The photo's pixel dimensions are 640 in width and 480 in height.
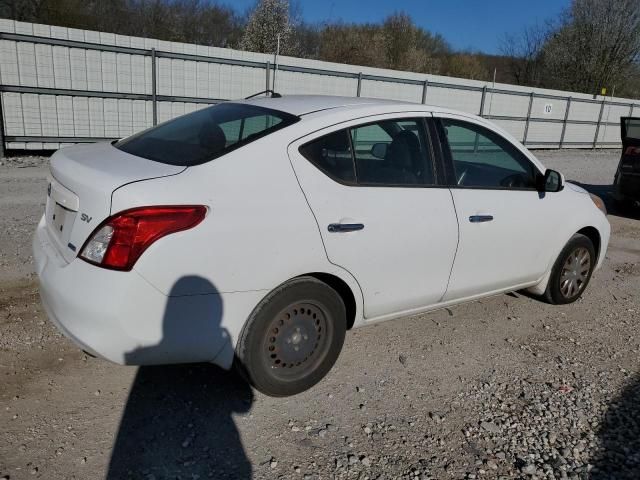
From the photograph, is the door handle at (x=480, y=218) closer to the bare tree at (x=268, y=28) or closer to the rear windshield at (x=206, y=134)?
the rear windshield at (x=206, y=134)

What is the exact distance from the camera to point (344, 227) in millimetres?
2953

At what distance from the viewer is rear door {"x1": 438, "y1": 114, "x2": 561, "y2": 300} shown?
3.59 metres

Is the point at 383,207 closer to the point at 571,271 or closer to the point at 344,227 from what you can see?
the point at 344,227

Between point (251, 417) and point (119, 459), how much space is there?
0.69 m

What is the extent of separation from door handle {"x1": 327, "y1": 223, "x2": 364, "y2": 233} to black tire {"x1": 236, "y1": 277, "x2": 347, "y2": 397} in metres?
0.29

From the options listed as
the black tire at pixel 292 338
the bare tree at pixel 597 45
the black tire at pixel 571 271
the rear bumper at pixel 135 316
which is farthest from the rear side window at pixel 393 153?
the bare tree at pixel 597 45

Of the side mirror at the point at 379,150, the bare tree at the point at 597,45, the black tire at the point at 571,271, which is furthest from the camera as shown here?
the bare tree at the point at 597,45

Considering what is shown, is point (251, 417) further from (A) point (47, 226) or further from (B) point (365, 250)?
(A) point (47, 226)

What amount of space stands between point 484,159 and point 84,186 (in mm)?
2718

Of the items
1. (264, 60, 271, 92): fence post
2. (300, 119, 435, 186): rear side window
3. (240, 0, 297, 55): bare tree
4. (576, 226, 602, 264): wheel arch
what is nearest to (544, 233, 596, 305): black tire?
(576, 226, 602, 264): wheel arch

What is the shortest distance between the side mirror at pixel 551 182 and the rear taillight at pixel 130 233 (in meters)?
2.79

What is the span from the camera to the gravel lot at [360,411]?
8.42 ft

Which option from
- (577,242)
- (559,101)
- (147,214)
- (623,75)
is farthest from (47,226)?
(623,75)

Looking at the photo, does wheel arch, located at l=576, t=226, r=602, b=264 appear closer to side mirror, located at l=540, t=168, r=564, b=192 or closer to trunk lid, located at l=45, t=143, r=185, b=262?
side mirror, located at l=540, t=168, r=564, b=192
